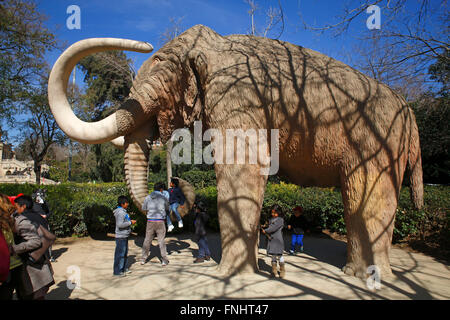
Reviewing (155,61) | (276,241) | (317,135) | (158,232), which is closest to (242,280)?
(276,241)

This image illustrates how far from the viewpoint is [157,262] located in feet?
18.6

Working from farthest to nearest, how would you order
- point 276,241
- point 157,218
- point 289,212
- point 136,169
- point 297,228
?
point 289,212 → point 297,228 → point 157,218 → point 136,169 → point 276,241

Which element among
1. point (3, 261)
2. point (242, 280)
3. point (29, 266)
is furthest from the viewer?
point (242, 280)

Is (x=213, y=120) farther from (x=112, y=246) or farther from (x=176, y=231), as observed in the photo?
(x=176, y=231)

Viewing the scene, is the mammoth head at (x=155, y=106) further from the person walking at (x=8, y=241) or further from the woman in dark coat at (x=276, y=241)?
the woman in dark coat at (x=276, y=241)

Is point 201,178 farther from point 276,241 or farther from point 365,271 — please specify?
point 365,271

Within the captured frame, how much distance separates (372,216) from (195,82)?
3428 mm

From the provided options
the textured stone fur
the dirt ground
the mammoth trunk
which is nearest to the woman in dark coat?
the dirt ground

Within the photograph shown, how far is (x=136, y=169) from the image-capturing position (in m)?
5.07

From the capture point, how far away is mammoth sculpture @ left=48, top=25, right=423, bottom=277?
4.23m

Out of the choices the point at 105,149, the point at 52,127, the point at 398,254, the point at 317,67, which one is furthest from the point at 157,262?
the point at 105,149

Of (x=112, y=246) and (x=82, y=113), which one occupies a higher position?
(x=82, y=113)

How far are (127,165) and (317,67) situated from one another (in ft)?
11.2

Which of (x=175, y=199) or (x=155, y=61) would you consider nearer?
(x=155, y=61)
